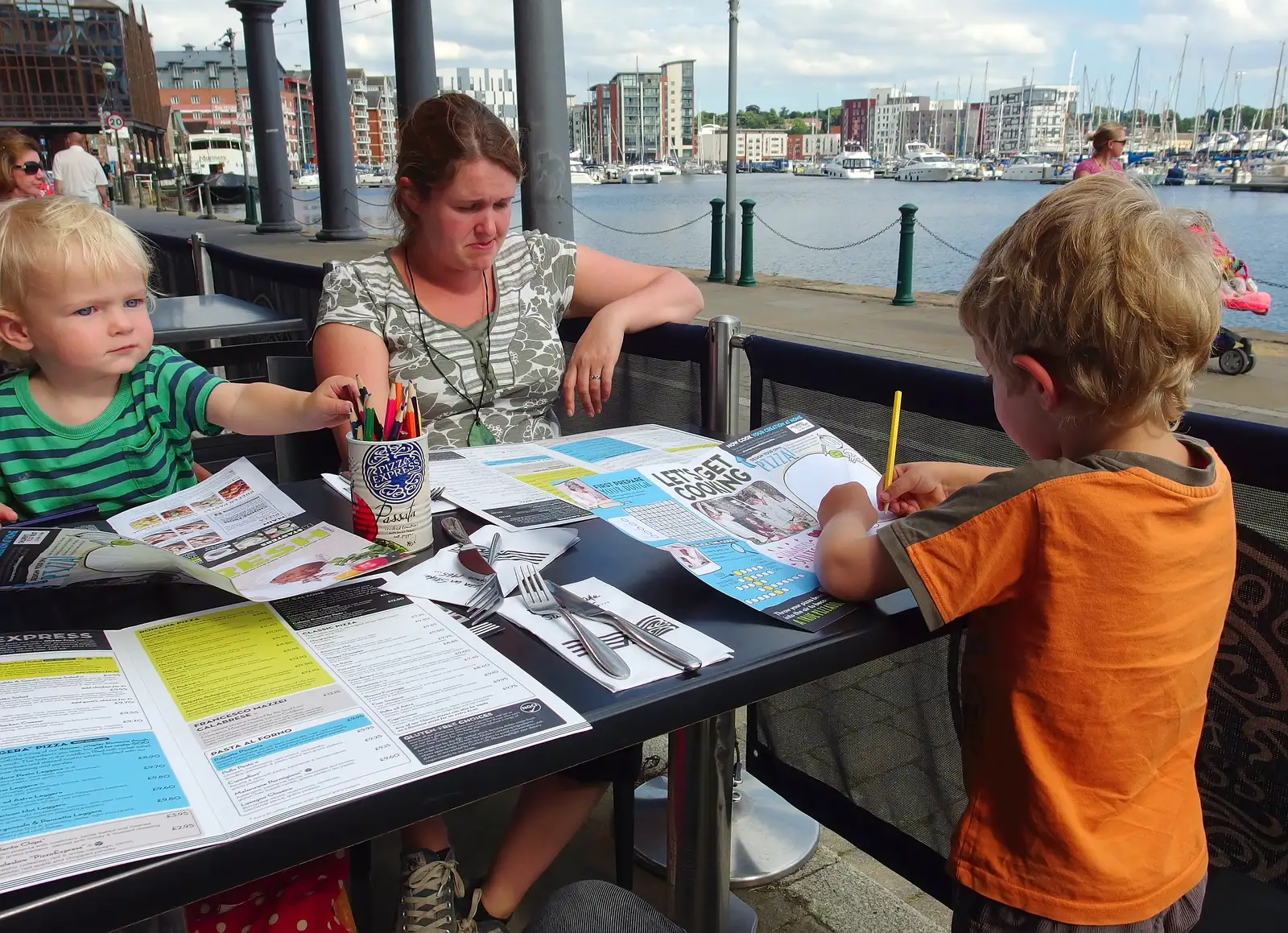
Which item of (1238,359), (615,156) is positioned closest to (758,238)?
(1238,359)

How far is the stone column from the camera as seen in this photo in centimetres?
1639

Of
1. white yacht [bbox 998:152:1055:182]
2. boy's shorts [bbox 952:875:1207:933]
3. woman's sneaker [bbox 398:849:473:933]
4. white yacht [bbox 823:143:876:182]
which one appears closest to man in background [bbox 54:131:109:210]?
woman's sneaker [bbox 398:849:473:933]

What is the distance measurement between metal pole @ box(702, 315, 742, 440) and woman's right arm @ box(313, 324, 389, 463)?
0.75 meters

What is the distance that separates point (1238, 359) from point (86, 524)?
7249mm

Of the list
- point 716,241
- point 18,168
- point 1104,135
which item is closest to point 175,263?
point 18,168

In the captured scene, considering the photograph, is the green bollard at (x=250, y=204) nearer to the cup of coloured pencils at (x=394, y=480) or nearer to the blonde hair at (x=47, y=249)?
the blonde hair at (x=47, y=249)

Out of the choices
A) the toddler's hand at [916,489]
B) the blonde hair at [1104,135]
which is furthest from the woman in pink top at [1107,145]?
the toddler's hand at [916,489]

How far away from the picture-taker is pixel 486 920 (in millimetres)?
1802

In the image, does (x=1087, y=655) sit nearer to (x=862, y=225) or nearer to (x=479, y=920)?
(x=479, y=920)

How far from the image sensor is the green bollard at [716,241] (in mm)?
11688

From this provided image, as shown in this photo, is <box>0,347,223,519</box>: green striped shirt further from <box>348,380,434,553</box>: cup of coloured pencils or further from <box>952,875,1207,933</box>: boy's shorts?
<box>952,875,1207,933</box>: boy's shorts

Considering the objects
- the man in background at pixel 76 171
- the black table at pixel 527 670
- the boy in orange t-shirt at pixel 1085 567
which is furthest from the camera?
the man in background at pixel 76 171

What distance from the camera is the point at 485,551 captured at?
4.57ft

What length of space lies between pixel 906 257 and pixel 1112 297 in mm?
8885
